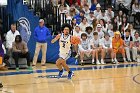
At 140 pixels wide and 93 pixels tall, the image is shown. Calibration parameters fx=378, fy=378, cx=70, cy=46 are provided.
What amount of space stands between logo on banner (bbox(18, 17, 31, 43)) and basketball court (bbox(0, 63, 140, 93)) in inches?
93.8

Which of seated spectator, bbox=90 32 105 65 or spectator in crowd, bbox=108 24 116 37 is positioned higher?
spectator in crowd, bbox=108 24 116 37

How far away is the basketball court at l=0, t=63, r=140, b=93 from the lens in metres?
9.69

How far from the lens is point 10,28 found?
16234mm

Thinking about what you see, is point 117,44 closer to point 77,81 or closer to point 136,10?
point 136,10

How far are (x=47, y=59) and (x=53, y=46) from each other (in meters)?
0.75

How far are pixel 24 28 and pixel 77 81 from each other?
6.05m

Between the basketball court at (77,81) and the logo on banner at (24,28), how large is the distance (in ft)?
7.82

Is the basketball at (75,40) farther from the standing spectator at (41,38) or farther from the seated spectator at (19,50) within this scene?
the seated spectator at (19,50)

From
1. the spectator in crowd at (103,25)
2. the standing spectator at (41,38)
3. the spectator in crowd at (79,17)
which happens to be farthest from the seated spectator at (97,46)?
the standing spectator at (41,38)

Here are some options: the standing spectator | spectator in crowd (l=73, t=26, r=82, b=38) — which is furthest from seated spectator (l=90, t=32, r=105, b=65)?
the standing spectator

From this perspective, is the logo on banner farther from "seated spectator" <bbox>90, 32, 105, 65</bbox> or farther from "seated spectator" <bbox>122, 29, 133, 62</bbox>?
"seated spectator" <bbox>122, 29, 133, 62</bbox>

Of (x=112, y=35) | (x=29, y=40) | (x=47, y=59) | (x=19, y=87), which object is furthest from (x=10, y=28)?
(x=19, y=87)

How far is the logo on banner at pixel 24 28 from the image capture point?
1647 centimetres

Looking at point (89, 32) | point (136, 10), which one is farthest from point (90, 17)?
point (136, 10)
